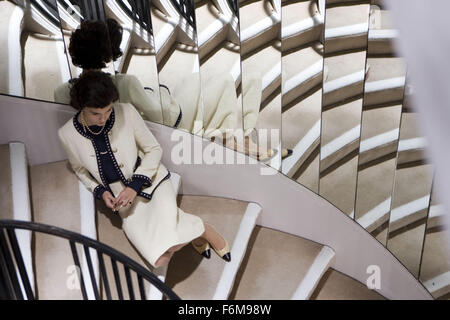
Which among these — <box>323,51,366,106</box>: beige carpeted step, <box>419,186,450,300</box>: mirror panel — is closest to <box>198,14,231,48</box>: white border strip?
<box>323,51,366,106</box>: beige carpeted step

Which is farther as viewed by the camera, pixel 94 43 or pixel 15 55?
pixel 15 55

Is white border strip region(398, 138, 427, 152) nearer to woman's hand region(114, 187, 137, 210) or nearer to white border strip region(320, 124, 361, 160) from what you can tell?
white border strip region(320, 124, 361, 160)

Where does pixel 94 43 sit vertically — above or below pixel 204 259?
above

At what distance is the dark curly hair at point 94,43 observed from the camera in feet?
10.8

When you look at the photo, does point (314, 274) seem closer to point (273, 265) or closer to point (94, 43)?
point (273, 265)

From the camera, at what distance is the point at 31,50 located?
11.4 ft

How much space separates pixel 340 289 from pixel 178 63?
1848mm


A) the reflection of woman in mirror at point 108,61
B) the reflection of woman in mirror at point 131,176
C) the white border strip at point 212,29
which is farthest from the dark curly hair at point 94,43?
the white border strip at point 212,29

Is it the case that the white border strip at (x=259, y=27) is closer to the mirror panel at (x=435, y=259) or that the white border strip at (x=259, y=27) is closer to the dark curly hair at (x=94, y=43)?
the dark curly hair at (x=94, y=43)

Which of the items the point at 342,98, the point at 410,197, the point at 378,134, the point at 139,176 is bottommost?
the point at 410,197

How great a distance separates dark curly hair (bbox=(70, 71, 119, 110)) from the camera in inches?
115

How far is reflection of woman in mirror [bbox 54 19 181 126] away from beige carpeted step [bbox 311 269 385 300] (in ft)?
4.80

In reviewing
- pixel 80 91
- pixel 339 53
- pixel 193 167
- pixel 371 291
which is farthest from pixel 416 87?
pixel 371 291

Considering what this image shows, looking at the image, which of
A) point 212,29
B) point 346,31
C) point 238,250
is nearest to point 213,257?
point 238,250
